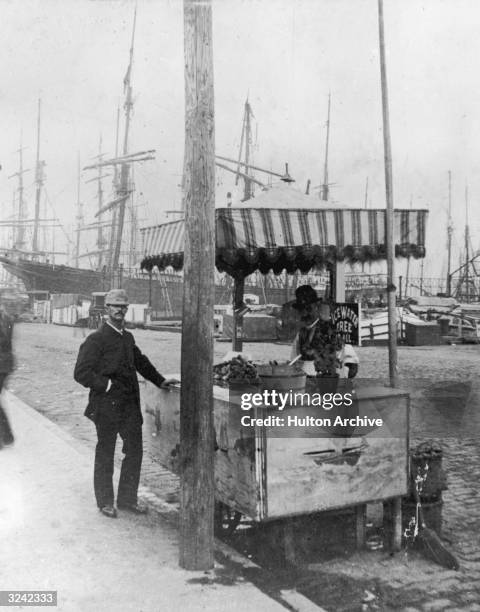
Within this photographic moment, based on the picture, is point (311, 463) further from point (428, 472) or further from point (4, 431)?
point (4, 431)

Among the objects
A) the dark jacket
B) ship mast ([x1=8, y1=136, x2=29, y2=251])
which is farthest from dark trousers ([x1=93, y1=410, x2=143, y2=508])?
ship mast ([x1=8, y1=136, x2=29, y2=251])

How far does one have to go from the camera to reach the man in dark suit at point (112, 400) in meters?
5.44

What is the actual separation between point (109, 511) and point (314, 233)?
2934 millimetres

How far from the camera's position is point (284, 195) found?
6199 mm

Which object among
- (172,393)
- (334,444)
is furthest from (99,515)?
Answer: (334,444)

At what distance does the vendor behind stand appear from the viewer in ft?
18.4

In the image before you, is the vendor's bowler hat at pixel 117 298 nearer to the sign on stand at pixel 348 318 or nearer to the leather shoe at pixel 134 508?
the leather shoe at pixel 134 508

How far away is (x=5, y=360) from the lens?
8.81 meters

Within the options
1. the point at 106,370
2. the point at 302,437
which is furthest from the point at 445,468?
the point at 106,370

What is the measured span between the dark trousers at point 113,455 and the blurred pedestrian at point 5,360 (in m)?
2.97

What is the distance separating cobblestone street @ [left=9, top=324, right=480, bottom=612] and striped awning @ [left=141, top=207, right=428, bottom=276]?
7.76 ft

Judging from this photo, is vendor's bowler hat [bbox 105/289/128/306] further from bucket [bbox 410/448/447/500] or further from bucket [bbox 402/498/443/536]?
bucket [bbox 402/498/443/536]

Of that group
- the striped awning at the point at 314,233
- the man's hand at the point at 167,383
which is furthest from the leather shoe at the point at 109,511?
the striped awning at the point at 314,233

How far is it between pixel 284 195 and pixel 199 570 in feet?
11.3
